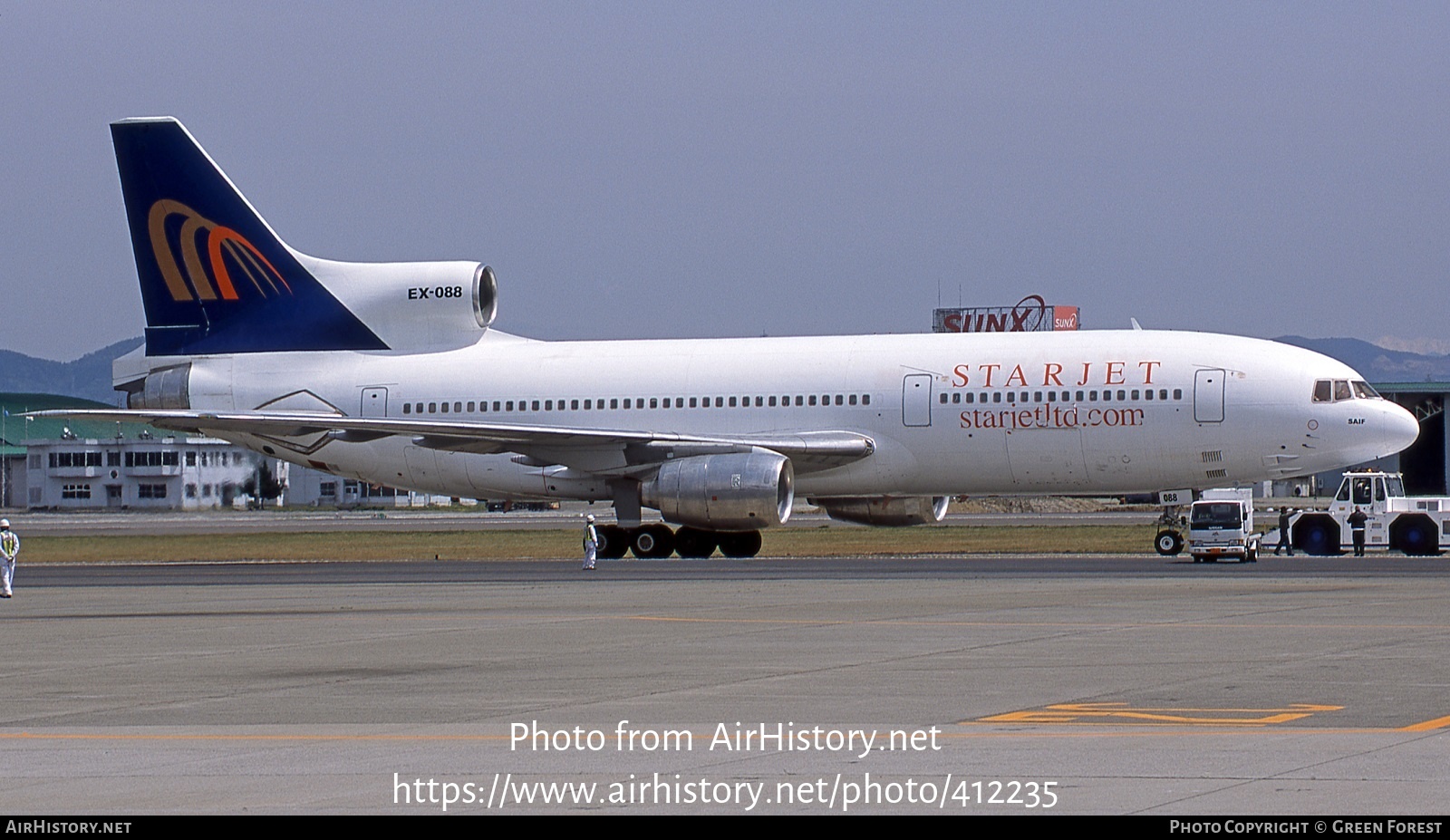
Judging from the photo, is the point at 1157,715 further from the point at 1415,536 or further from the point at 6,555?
the point at 1415,536

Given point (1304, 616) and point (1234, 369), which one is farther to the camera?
point (1234, 369)

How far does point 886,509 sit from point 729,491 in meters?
6.50

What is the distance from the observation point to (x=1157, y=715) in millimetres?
12023

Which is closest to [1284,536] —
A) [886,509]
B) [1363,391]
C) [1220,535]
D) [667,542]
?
[1220,535]

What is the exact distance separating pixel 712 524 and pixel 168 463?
106m

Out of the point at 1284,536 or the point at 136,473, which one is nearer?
the point at 1284,536

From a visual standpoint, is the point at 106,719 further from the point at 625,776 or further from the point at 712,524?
the point at 712,524

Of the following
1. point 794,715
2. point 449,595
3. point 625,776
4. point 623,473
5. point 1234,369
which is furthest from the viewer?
point 623,473

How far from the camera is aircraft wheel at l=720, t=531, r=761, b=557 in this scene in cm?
4038

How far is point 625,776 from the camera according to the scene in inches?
379

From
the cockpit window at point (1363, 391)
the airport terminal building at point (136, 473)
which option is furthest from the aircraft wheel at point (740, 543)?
the airport terminal building at point (136, 473)

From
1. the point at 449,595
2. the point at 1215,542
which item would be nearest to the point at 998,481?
the point at 1215,542

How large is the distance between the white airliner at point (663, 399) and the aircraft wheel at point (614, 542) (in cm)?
6

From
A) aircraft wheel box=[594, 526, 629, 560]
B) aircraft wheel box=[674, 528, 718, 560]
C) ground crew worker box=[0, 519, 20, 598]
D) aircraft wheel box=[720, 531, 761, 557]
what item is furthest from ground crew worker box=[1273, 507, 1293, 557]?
ground crew worker box=[0, 519, 20, 598]
